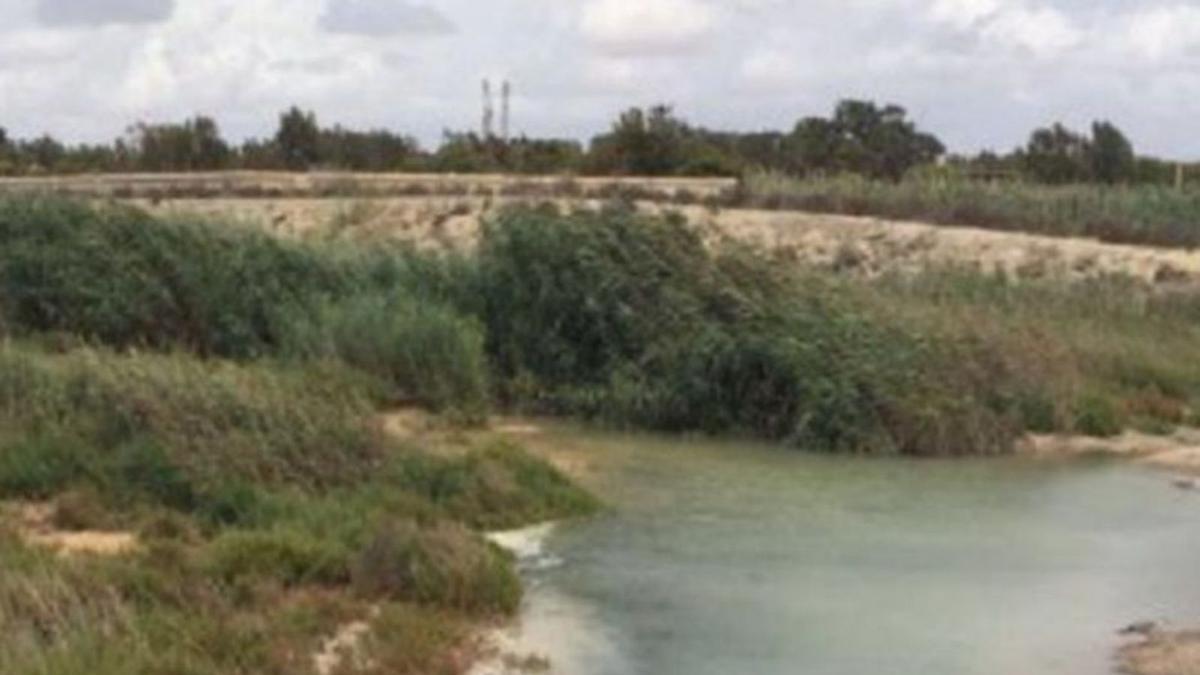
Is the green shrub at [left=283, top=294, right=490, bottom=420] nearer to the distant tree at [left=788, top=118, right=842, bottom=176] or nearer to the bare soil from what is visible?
the bare soil

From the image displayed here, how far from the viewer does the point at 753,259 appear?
3086 centimetres

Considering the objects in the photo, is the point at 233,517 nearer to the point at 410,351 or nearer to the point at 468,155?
the point at 410,351

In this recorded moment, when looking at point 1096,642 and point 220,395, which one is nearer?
point 1096,642

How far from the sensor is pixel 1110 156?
236ft

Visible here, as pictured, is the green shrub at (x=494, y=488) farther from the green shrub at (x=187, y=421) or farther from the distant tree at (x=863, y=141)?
the distant tree at (x=863, y=141)

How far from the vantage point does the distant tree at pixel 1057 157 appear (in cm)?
7088

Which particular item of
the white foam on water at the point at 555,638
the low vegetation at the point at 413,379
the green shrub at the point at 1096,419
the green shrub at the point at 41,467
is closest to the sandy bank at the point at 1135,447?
the green shrub at the point at 1096,419

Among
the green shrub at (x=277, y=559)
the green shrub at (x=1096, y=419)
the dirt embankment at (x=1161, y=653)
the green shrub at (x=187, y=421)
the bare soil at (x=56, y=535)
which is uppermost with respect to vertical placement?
the green shrub at (x=187, y=421)

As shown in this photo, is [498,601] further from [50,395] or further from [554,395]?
[554,395]

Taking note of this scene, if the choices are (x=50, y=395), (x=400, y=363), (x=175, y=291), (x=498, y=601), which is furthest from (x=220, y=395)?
(x=175, y=291)

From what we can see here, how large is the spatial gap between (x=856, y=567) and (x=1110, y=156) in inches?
2237

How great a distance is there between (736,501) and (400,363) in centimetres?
673

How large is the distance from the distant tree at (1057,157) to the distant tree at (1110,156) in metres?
0.30

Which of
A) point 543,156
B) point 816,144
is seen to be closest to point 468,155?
point 543,156
